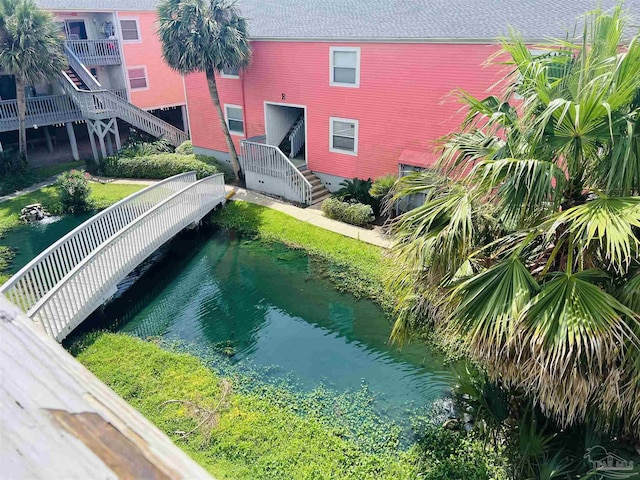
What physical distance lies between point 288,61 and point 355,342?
12.5 meters

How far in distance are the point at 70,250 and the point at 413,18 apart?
528 inches

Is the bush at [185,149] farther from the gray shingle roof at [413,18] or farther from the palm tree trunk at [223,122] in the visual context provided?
the gray shingle roof at [413,18]

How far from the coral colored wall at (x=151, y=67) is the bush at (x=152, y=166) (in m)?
6.05

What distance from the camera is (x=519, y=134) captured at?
5742mm

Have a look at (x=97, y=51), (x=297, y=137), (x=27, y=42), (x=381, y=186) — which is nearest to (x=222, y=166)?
(x=297, y=137)

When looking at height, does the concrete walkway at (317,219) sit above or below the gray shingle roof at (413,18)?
below

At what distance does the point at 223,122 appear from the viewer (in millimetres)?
20109

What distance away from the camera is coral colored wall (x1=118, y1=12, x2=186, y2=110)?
2577cm

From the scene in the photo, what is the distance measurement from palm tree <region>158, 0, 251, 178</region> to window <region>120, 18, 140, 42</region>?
9.24 m

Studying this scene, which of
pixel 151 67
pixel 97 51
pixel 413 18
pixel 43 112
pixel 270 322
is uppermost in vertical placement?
pixel 413 18

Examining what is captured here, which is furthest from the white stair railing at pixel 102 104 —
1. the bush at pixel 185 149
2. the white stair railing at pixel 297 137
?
the white stair railing at pixel 297 137

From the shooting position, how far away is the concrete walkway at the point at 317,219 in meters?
15.1

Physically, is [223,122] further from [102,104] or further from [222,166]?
[102,104]

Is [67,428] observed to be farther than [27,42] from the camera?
No
